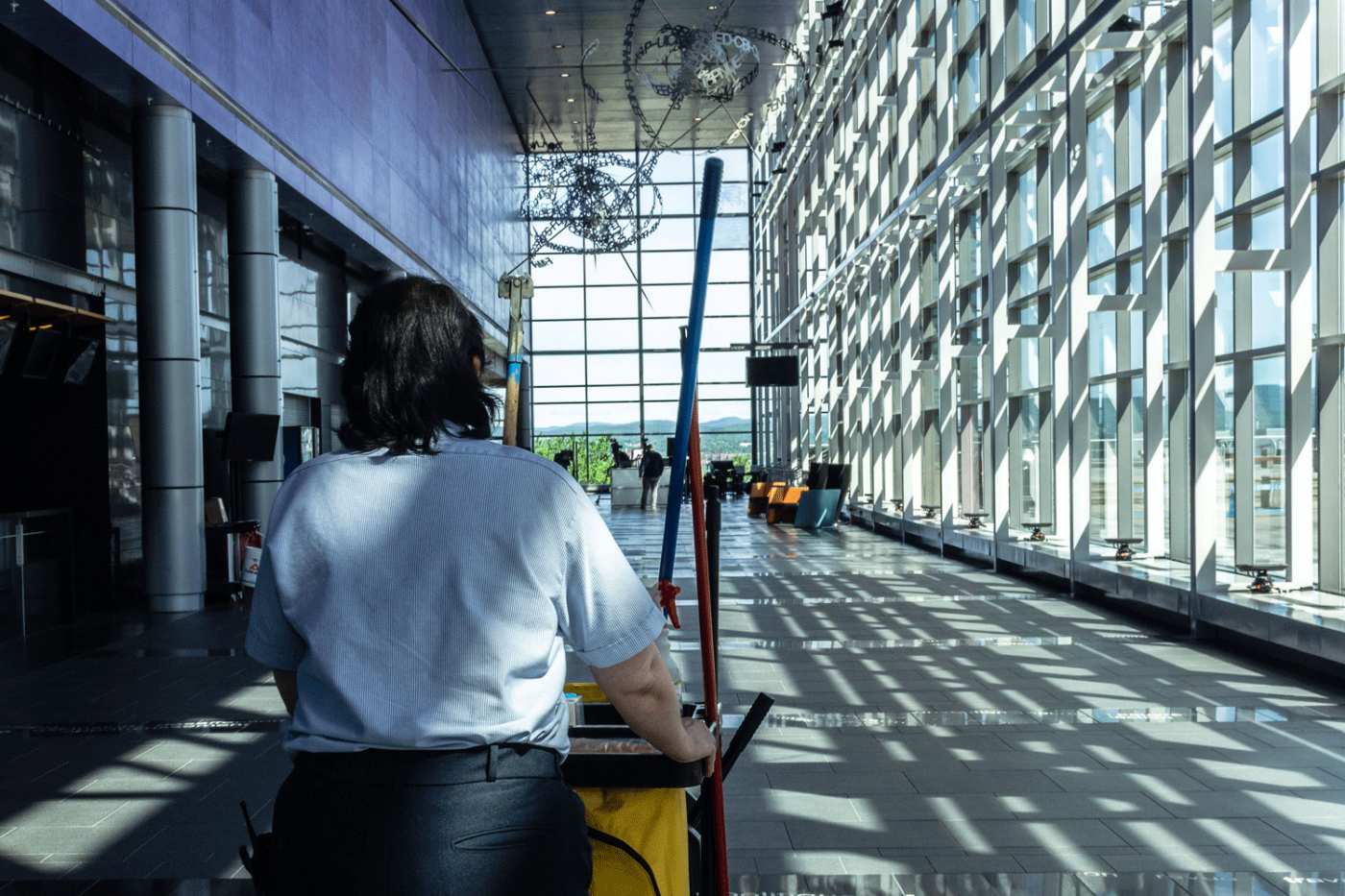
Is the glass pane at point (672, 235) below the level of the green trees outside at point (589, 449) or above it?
above

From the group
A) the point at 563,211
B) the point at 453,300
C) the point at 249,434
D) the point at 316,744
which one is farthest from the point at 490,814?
the point at 563,211

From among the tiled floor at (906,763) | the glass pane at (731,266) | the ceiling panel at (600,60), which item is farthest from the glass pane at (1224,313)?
the glass pane at (731,266)

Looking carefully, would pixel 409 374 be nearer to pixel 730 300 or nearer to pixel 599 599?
pixel 599 599

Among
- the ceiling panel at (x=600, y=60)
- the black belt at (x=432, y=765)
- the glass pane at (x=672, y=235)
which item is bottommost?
the black belt at (x=432, y=765)

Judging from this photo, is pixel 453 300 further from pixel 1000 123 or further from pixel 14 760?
pixel 1000 123

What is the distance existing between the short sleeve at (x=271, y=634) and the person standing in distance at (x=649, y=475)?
24.9 m

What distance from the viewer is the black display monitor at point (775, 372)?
24891mm

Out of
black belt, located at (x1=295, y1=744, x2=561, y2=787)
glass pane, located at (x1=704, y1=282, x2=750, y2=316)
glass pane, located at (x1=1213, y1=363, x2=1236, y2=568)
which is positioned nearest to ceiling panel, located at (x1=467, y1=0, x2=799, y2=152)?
glass pane, located at (x1=704, y1=282, x2=750, y2=316)

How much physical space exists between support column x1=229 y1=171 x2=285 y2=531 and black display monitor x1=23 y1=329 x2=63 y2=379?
2.72 metres

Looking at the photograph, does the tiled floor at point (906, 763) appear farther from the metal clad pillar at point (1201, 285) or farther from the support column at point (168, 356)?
the support column at point (168, 356)

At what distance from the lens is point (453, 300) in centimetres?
170

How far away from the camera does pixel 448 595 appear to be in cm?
153

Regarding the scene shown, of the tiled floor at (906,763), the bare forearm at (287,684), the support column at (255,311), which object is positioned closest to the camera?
the bare forearm at (287,684)

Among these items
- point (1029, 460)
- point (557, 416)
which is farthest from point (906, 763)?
point (557, 416)
